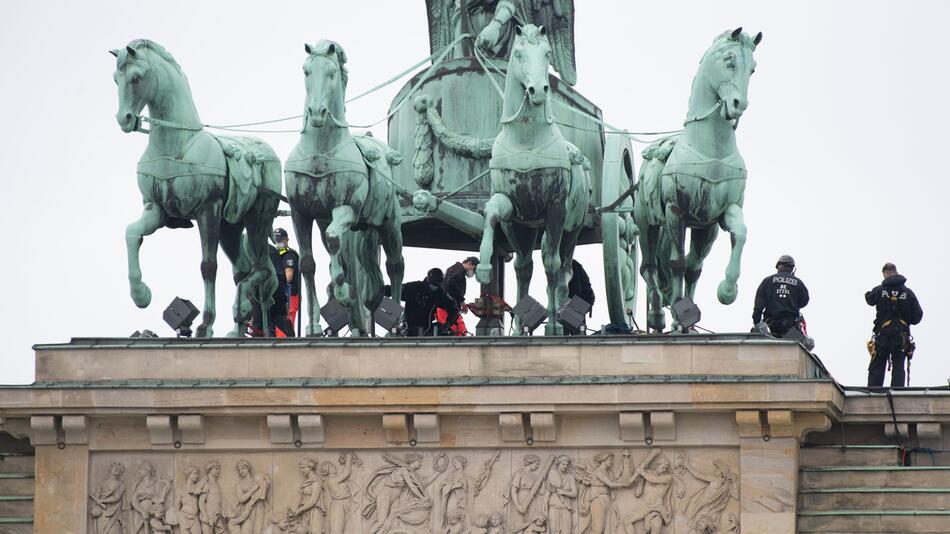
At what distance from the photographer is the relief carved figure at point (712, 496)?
48.1 metres

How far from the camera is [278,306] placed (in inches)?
2096

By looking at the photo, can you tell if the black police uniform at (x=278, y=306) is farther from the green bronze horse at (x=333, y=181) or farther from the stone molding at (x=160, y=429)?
the stone molding at (x=160, y=429)

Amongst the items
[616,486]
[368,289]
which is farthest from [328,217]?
[616,486]

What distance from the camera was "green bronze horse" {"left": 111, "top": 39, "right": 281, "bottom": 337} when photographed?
50500 mm

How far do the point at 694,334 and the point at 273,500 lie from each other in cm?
512

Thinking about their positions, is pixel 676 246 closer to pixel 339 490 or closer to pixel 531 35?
pixel 531 35

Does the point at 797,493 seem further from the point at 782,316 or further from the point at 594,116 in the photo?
the point at 594,116

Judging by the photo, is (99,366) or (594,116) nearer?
(99,366)

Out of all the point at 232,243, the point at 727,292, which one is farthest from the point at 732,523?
the point at 232,243

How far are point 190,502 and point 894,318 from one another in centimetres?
855

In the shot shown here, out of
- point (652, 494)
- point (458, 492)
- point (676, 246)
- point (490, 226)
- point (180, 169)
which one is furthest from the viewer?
point (180, 169)

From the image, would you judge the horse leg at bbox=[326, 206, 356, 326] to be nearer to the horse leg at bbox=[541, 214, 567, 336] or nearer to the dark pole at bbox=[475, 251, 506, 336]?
the dark pole at bbox=[475, 251, 506, 336]

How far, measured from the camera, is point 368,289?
53344 millimetres

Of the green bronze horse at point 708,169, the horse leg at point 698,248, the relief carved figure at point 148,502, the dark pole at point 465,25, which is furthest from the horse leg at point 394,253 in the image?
the relief carved figure at point 148,502
